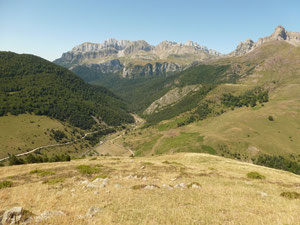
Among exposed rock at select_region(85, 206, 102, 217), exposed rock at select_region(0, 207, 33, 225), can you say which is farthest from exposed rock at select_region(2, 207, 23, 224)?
exposed rock at select_region(85, 206, 102, 217)

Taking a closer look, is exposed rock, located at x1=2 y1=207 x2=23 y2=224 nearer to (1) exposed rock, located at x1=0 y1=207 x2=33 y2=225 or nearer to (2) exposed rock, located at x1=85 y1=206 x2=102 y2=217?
(1) exposed rock, located at x1=0 y1=207 x2=33 y2=225

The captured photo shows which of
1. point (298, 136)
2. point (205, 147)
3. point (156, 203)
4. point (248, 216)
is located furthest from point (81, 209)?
point (298, 136)

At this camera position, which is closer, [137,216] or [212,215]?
[137,216]

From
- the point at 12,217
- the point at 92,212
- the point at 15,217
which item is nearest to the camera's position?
the point at 15,217

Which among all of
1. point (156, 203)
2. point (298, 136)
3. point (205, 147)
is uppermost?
point (156, 203)

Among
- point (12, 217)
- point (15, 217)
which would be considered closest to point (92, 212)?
point (15, 217)

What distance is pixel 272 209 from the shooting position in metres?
17.1

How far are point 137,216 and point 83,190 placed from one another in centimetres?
1182

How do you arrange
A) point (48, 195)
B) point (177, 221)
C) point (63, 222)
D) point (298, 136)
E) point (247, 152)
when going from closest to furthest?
1. point (63, 222)
2. point (177, 221)
3. point (48, 195)
4. point (247, 152)
5. point (298, 136)

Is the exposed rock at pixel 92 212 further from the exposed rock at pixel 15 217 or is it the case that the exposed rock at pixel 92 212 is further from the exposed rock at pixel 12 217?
the exposed rock at pixel 12 217

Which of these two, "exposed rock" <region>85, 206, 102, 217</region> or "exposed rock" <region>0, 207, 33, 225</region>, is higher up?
"exposed rock" <region>0, 207, 33, 225</region>

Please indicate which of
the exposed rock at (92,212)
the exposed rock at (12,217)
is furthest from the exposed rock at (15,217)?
the exposed rock at (92,212)

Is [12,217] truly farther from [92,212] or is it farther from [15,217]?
[92,212]

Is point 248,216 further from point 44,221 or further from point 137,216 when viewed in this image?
point 44,221
